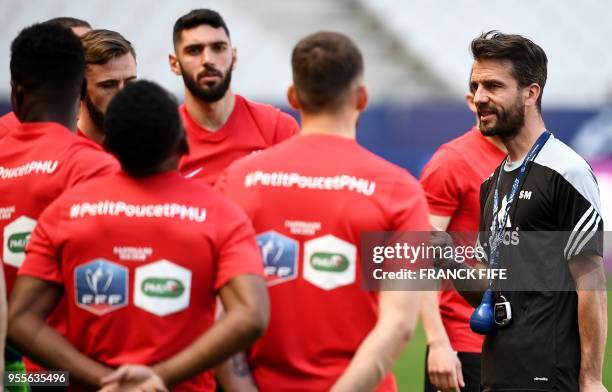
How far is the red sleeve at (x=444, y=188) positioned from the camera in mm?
6066

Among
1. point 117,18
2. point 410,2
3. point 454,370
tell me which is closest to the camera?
point 454,370

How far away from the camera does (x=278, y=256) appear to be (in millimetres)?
3879

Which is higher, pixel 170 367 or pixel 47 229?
pixel 47 229

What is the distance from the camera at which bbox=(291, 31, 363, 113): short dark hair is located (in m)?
3.88

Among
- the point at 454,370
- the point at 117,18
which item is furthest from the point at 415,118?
the point at 454,370

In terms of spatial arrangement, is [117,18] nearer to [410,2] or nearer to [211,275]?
[410,2]

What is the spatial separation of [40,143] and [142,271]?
0.96m

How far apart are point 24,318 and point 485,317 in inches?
88.2

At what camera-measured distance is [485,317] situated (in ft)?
16.8

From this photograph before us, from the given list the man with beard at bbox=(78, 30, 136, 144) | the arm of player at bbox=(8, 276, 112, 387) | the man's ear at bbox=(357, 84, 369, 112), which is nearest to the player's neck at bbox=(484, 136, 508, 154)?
the man with beard at bbox=(78, 30, 136, 144)

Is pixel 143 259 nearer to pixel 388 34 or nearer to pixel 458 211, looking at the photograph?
pixel 458 211

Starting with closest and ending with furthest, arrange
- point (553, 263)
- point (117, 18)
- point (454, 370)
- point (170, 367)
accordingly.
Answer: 1. point (170, 367)
2. point (553, 263)
3. point (454, 370)
4. point (117, 18)

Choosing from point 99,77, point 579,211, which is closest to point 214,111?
point 99,77

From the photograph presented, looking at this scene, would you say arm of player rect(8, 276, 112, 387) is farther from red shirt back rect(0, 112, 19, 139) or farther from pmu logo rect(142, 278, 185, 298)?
red shirt back rect(0, 112, 19, 139)
